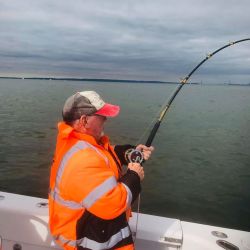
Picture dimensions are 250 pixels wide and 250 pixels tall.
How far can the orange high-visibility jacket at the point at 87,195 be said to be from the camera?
2240 millimetres

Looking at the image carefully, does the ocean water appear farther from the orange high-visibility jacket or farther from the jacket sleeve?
the jacket sleeve

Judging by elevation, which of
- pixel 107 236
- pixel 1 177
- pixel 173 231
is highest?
pixel 107 236

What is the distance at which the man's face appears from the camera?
2549mm

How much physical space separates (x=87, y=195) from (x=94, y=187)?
77 mm

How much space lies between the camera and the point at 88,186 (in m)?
2.22

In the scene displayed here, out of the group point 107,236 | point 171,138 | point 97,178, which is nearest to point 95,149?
point 97,178

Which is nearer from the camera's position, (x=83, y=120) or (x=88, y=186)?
(x=88, y=186)

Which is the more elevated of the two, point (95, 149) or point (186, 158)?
point (95, 149)

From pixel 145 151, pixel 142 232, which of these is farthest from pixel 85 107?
pixel 142 232

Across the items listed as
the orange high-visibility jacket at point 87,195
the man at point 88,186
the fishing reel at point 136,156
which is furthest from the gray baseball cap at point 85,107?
the fishing reel at point 136,156

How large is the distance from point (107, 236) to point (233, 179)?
1002 centimetres

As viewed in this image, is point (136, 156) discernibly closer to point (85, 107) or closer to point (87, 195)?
point (85, 107)

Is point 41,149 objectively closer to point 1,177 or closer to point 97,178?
point 1,177

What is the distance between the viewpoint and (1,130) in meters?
20.4
